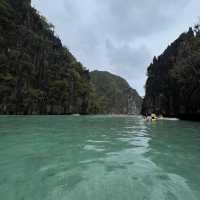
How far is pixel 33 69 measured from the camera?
80.0 meters

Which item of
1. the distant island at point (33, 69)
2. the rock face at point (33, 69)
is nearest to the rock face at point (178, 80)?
the distant island at point (33, 69)

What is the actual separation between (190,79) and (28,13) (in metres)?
69.8

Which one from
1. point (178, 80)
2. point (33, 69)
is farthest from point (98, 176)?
point (33, 69)

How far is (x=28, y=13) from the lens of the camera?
8581cm

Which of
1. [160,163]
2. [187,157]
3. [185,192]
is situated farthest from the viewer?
[187,157]

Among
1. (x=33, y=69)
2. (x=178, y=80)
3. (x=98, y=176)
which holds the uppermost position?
(x=33, y=69)

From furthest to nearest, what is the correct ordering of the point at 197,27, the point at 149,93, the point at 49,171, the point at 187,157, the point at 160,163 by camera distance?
the point at 149,93, the point at 197,27, the point at 187,157, the point at 160,163, the point at 49,171

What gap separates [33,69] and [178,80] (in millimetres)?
53005

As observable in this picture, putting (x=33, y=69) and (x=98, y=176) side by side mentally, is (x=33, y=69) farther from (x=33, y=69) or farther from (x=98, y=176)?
(x=98, y=176)

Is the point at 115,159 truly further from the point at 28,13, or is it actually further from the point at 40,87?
the point at 28,13

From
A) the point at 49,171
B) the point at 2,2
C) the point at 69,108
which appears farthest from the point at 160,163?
the point at 69,108

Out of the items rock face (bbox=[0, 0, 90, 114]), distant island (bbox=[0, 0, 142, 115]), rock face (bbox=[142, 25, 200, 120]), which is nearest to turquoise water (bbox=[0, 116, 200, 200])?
rock face (bbox=[142, 25, 200, 120])

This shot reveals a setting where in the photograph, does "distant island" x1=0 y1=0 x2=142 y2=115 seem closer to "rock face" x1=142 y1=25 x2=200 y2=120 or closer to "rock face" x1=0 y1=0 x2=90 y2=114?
"rock face" x1=0 y1=0 x2=90 y2=114

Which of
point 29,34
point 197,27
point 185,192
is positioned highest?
point 29,34
